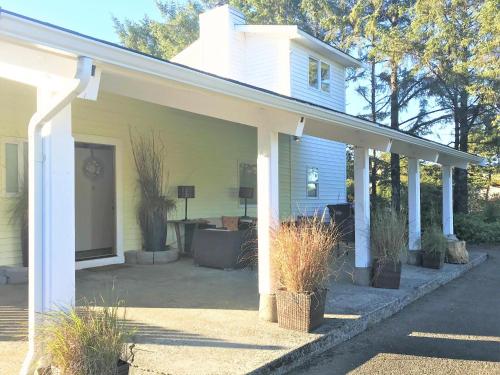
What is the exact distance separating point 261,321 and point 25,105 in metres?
4.92

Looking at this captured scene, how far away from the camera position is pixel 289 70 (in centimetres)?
1363

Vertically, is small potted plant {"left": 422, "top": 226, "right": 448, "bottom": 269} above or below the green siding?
below

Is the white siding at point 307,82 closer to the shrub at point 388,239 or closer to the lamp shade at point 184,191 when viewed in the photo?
the lamp shade at point 184,191

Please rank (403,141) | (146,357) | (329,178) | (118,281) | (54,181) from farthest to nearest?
(329,178) → (403,141) → (118,281) → (146,357) → (54,181)

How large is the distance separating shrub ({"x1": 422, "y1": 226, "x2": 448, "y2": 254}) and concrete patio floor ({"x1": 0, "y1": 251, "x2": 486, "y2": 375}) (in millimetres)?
507

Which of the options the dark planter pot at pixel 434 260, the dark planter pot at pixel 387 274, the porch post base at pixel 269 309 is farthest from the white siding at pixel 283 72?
the porch post base at pixel 269 309

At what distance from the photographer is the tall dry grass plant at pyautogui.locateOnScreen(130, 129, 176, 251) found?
29.0 feet

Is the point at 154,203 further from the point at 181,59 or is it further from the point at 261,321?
the point at 181,59

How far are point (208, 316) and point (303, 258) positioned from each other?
1298 mm

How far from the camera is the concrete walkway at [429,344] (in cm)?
410

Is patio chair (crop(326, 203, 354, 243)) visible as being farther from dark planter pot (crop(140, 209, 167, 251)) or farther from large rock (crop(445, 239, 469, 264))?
dark planter pot (crop(140, 209, 167, 251))

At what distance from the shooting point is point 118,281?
6.90m

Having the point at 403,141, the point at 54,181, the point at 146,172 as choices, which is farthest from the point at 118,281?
the point at 403,141

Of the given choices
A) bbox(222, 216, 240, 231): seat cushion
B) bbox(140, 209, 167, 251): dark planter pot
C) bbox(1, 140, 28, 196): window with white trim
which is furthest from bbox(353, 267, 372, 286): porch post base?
bbox(1, 140, 28, 196): window with white trim
